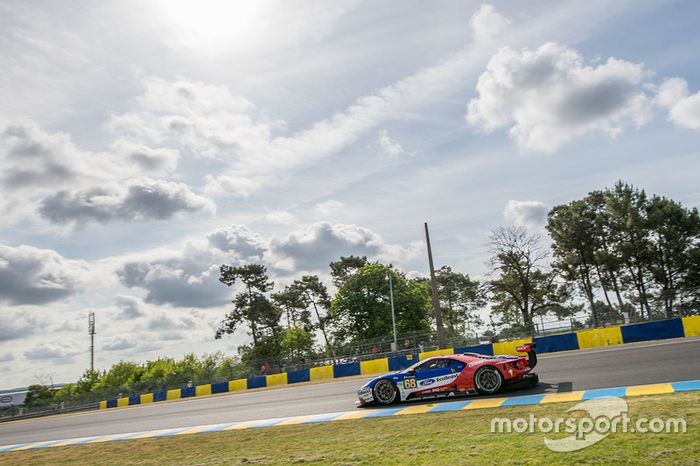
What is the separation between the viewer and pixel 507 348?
23.9 meters

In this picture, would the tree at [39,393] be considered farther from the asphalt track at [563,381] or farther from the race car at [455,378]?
the race car at [455,378]

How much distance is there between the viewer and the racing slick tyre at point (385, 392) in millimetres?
12859

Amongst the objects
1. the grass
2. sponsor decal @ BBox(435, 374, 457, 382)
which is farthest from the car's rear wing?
the grass

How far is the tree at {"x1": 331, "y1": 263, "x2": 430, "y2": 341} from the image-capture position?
5619 centimetres

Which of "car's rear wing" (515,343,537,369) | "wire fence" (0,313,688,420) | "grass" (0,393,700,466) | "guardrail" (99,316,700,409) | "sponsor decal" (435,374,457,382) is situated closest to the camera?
"grass" (0,393,700,466)

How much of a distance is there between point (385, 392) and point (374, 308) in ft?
144

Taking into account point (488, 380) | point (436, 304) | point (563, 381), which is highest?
point (436, 304)

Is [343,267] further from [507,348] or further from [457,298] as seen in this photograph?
[507,348]

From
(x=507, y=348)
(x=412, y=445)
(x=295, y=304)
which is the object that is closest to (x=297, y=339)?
(x=295, y=304)

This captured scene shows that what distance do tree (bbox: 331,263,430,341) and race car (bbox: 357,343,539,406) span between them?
42834mm

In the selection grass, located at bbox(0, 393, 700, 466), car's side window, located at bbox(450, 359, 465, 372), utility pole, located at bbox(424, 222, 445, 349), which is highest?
utility pole, located at bbox(424, 222, 445, 349)

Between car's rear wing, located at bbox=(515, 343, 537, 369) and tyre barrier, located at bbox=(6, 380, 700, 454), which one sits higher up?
car's rear wing, located at bbox=(515, 343, 537, 369)

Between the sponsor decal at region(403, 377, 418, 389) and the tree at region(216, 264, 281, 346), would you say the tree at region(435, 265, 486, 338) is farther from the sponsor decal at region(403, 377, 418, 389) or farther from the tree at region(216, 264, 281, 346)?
the sponsor decal at region(403, 377, 418, 389)

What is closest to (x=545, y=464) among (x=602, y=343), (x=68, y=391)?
(x=602, y=343)
